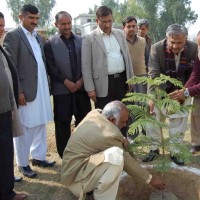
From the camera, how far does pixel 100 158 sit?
3.20 meters

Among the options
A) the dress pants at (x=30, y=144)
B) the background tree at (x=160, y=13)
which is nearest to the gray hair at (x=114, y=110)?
the dress pants at (x=30, y=144)

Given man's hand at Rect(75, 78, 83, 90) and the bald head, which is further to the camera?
man's hand at Rect(75, 78, 83, 90)

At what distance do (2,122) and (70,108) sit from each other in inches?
53.2

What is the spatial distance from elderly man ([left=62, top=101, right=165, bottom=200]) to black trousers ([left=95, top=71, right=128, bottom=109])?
4.25 ft

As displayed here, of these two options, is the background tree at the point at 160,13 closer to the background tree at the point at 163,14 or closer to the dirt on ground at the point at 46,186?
the background tree at the point at 163,14

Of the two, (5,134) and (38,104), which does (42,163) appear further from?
(5,134)

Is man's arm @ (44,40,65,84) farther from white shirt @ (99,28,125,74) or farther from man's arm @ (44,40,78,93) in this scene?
white shirt @ (99,28,125,74)

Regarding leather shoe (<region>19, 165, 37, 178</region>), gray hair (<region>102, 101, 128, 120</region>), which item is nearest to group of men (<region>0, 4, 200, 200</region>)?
leather shoe (<region>19, 165, 37, 178</region>)

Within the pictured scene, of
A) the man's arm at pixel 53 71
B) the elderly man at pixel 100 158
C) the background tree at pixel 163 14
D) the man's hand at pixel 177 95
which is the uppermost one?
the background tree at pixel 163 14

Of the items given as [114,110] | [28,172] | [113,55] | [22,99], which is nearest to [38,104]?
[22,99]

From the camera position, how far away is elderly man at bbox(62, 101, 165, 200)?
3182 mm

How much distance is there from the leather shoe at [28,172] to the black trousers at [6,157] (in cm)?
80

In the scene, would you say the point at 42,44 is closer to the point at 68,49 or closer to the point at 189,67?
the point at 68,49

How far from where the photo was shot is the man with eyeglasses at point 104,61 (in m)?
4.51
